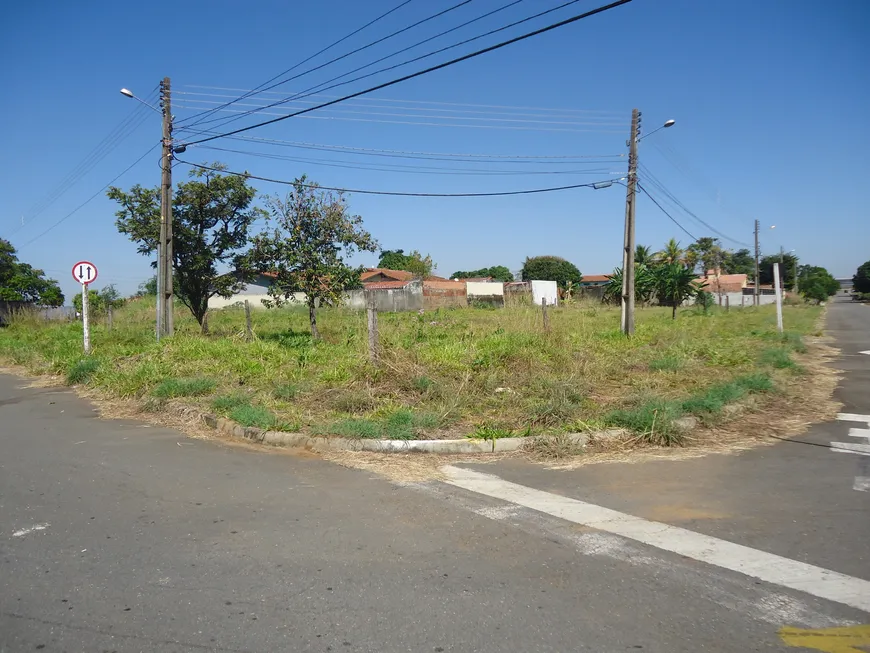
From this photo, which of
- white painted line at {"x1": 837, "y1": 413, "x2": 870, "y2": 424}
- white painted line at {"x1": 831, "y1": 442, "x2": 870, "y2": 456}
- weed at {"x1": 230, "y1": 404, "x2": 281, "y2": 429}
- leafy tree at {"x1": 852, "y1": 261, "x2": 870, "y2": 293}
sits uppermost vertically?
leafy tree at {"x1": 852, "y1": 261, "x2": 870, "y2": 293}

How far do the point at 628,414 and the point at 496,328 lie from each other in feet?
25.4

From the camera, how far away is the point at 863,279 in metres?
90.4

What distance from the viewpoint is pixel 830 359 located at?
14.2 m

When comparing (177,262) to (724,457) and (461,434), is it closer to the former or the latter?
(461,434)

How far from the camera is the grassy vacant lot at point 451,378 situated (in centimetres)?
749

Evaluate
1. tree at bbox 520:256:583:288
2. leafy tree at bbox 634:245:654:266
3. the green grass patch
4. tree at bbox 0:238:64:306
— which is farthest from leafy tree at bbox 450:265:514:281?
the green grass patch

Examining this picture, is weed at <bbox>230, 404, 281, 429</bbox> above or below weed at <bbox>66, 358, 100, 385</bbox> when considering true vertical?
below

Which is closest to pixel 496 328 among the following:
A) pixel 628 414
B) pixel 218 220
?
pixel 628 414

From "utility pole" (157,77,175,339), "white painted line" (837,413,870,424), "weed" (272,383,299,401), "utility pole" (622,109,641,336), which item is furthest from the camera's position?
"utility pole" (622,109,641,336)

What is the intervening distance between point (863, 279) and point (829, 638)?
109277 millimetres

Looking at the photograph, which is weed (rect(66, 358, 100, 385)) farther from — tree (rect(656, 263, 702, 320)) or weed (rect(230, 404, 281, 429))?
tree (rect(656, 263, 702, 320))

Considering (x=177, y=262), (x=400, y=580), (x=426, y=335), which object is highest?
(x=177, y=262)

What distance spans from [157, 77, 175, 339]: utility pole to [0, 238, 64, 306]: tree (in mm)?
27429

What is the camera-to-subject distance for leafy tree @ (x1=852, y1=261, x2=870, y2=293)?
8888 cm
